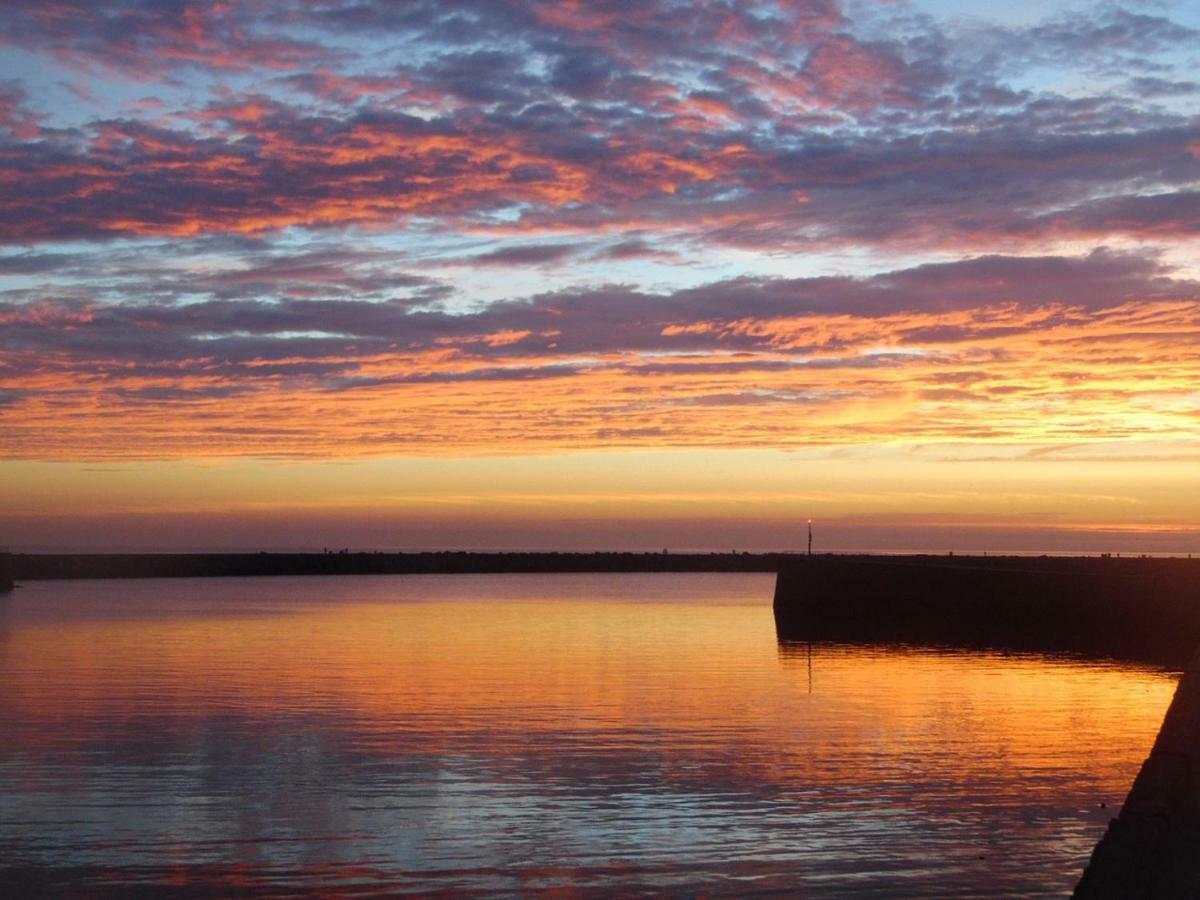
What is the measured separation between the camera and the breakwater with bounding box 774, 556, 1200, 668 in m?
47.3

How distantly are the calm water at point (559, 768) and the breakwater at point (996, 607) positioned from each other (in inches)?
243

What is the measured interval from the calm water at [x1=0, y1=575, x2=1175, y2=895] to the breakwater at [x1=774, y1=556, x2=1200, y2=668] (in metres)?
6.18

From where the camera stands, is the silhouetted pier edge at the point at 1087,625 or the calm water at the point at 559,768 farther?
the calm water at the point at 559,768

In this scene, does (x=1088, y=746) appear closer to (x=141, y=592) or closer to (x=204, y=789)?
(x=204, y=789)

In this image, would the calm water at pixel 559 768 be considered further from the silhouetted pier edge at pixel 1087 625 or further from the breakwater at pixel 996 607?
the breakwater at pixel 996 607

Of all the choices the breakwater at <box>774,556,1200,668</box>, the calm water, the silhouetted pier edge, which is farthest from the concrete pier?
the breakwater at <box>774,556,1200,668</box>

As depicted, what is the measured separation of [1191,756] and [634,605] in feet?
249

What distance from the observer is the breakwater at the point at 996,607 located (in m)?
47.3

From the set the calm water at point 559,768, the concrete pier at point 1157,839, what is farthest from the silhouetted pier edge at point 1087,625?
the calm water at point 559,768

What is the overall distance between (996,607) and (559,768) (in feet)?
126

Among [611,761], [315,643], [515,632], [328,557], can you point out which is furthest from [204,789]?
[328,557]

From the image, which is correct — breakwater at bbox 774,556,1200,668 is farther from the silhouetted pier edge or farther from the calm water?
the calm water

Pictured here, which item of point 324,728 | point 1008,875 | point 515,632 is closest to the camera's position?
point 1008,875

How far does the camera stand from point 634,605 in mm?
87812
